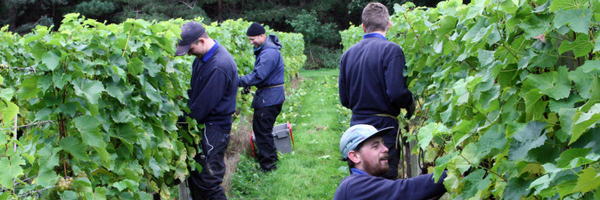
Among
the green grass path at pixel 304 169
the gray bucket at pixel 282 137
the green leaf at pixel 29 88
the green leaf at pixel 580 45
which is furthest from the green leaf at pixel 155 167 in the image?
the gray bucket at pixel 282 137

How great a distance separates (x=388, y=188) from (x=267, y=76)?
3.94m

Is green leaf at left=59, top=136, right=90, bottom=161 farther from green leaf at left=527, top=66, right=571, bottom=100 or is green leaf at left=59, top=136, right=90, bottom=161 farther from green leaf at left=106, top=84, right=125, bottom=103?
green leaf at left=527, top=66, right=571, bottom=100

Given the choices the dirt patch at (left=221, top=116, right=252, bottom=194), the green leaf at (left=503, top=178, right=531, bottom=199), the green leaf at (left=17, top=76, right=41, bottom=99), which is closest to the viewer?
the green leaf at (left=503, top=178, right=531, bottom=199)

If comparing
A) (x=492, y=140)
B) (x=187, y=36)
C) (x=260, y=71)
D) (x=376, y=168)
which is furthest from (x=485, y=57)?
(x=260, y=71)

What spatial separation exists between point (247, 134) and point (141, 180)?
4.15 meters

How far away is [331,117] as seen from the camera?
1080cm

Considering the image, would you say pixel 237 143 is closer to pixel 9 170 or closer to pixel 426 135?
pixel 9 170

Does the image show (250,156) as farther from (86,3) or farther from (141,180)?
(86,3)

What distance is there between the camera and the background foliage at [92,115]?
8.17ft

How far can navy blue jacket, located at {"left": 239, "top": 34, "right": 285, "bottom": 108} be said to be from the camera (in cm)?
595

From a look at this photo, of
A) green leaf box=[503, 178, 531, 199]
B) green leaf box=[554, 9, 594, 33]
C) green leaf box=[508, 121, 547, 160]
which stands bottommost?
green leaf box=[503, 178, 531, 199]

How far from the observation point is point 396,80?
3.49m

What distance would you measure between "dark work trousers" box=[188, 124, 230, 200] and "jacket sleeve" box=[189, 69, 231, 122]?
23 cm

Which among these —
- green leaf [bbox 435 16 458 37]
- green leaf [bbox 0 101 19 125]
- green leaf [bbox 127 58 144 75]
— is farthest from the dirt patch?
green leaf [bbox 0 101 19 125]
